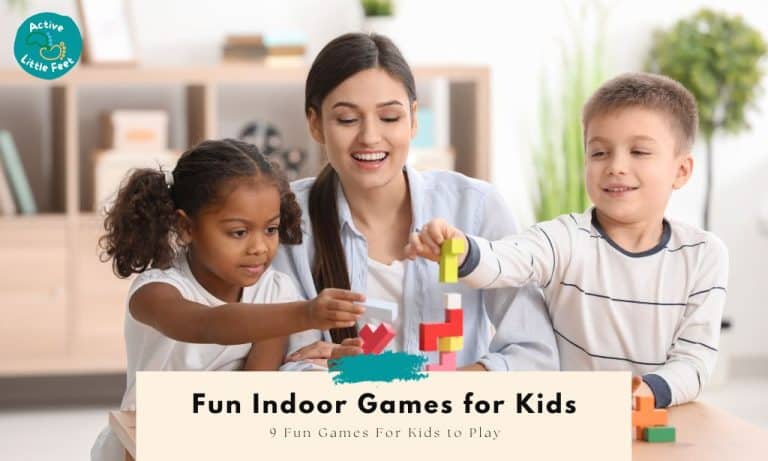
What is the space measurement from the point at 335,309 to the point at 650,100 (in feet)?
1.36

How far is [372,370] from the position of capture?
85cm

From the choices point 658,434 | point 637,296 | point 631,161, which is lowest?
point 658,434

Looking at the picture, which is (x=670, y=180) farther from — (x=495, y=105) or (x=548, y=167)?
(x=495, y=105)

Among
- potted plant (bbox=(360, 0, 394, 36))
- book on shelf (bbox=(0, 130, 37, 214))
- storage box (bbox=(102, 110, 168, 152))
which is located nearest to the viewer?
book on shelf (bbox=(0, 130, 37, 214))

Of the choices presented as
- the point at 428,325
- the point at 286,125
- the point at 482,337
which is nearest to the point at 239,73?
the point at 286,125

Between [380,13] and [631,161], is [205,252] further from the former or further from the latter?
[380,13]

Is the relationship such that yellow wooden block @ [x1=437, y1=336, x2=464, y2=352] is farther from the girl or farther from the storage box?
the storage box

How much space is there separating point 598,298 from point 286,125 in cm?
224

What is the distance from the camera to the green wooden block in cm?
98

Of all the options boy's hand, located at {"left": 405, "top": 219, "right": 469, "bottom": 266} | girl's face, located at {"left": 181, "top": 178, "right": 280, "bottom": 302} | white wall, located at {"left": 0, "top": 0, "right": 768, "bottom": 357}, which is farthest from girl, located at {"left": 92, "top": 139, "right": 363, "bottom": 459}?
white wall, located at {"left": 0, "top": 0, "right": 768, "bottom": 357}

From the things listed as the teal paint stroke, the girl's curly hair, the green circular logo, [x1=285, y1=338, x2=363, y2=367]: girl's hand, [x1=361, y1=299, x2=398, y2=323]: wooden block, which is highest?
the green circular logo

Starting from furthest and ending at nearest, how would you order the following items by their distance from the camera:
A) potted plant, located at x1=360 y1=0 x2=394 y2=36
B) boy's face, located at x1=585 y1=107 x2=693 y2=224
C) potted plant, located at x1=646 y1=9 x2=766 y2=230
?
potted plant, located at x1=646 y1=9 x2=766 y2=230 → potted plant, located at x1=360 y1=0 x2=394 y2=36 → boy's face, located at x1=585 y1=107 x2=693 y2=224

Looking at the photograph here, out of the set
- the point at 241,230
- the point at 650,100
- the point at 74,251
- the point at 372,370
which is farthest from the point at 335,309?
the point at 74,251

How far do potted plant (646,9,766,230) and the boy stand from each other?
95.0 inches
